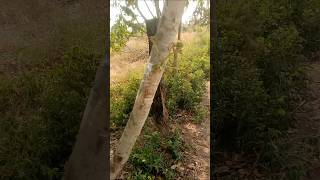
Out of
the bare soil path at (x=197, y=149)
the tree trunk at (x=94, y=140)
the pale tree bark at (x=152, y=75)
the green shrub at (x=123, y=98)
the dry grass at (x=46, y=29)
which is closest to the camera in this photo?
the pale tree bark at (x=152, y=75)

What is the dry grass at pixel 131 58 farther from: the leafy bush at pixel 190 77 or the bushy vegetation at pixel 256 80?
the bushy vegetation at pixel 256 80

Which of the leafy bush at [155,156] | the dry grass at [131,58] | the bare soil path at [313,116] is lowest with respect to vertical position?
the leafy bush at [155,156]

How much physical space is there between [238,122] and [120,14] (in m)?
1.68

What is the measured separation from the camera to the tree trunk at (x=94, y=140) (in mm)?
3256

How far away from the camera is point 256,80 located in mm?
4262

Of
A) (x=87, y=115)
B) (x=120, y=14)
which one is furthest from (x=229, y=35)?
(x=87, y=115)

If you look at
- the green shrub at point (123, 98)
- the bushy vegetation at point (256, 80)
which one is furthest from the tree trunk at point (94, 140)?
the bushy vegetation at point (256, 80)

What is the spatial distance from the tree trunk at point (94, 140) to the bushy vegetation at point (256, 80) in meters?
1.47

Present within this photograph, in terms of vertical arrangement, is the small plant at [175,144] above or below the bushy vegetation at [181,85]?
below

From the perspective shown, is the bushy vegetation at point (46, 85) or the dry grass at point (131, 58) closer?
the bushy vegetation at point (46, 85)

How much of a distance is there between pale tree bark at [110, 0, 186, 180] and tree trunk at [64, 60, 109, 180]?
0.23 meters

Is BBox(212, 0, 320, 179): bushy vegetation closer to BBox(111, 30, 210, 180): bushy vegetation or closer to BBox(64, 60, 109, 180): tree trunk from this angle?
BBox(111, 30, 210, 180): bushy vegetation

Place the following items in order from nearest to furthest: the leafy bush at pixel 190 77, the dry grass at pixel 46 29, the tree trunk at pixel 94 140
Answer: the tree trunk at pixel 94 140 → the leafy bush at pixel 190 77 → the dry grass at pixel 46 29

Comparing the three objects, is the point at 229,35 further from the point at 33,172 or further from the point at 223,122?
the point at 33,172
